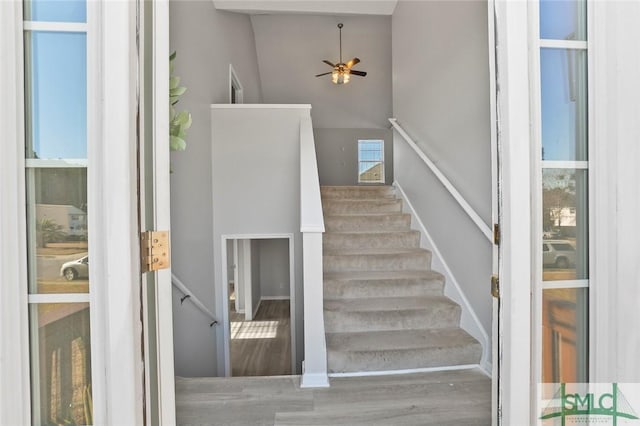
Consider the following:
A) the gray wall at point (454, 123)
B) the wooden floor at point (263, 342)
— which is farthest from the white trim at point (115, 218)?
the wooden floor at point (263, 342)

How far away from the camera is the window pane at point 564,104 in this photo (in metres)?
0.95

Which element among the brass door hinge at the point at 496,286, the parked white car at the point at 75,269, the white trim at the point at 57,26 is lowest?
the brass door hinge at the point at 496,286

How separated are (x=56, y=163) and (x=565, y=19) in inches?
61.5

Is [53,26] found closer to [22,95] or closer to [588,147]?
[22,95]

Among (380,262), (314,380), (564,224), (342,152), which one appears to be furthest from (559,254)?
(342,152)

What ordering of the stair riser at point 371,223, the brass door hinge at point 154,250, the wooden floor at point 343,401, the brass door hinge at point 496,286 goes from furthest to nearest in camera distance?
1. the stair riser at point 371,223
2. the wooden floor at point 343,401
3. the brass door hinge at point 496,286
4. the brass door hinge at point 154,250

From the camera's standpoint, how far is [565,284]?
96 centimetres

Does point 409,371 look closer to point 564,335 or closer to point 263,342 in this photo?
point 564,335

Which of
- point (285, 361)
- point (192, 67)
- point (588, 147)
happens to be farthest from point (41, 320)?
point (285, 361)

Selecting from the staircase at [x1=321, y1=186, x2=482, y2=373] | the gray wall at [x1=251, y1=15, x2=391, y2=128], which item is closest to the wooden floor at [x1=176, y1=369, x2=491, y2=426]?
the staircase at [x1=321, y1=186, x2=482, y2=373]

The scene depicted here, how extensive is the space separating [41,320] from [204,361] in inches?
103

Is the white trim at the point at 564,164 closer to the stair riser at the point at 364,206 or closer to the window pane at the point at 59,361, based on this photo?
the window pane at the point at 59,361

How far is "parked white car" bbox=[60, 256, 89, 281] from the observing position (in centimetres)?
A: 83

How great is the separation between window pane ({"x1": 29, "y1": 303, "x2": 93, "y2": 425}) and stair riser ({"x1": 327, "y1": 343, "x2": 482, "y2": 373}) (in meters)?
1.56
